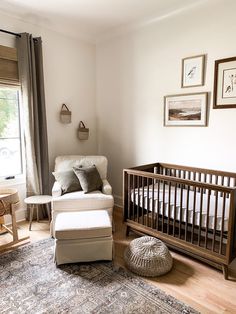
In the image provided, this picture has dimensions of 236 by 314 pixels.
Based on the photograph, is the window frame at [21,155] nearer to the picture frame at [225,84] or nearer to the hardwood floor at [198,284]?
the hardwood floor at [198,284]

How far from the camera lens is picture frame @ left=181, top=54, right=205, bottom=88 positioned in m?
2.83

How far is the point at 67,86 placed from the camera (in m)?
3.72

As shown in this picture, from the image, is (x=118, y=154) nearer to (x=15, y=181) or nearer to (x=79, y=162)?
(x=79, y=162)

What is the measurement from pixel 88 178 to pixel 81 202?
A: 340 millimetres

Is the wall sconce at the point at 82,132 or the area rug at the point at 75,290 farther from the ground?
the wall sconce at the point at 82,132

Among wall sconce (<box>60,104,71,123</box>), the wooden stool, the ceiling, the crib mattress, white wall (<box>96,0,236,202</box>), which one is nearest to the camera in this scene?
the crib mattress

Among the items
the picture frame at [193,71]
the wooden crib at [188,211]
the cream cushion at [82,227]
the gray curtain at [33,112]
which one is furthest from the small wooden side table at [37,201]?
the picture frame at [193,71]

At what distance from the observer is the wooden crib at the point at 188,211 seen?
2.13 metres

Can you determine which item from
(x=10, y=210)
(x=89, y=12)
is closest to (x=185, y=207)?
(x=10, y=210)

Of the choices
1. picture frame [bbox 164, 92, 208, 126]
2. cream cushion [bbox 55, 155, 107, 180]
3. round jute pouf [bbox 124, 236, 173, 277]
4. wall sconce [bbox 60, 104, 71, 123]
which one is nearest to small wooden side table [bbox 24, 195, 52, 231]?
cream cushion [bbox 55, 155, 107, 180]

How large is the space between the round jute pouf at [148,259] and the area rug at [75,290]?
90 millimetres

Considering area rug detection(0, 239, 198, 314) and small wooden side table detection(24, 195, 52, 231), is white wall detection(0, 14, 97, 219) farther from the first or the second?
area rug detection(0, 239, 198, 314)

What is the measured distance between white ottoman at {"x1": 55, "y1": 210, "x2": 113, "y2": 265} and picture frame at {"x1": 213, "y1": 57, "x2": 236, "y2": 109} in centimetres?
177

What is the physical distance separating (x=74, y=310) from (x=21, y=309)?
0.38 m
